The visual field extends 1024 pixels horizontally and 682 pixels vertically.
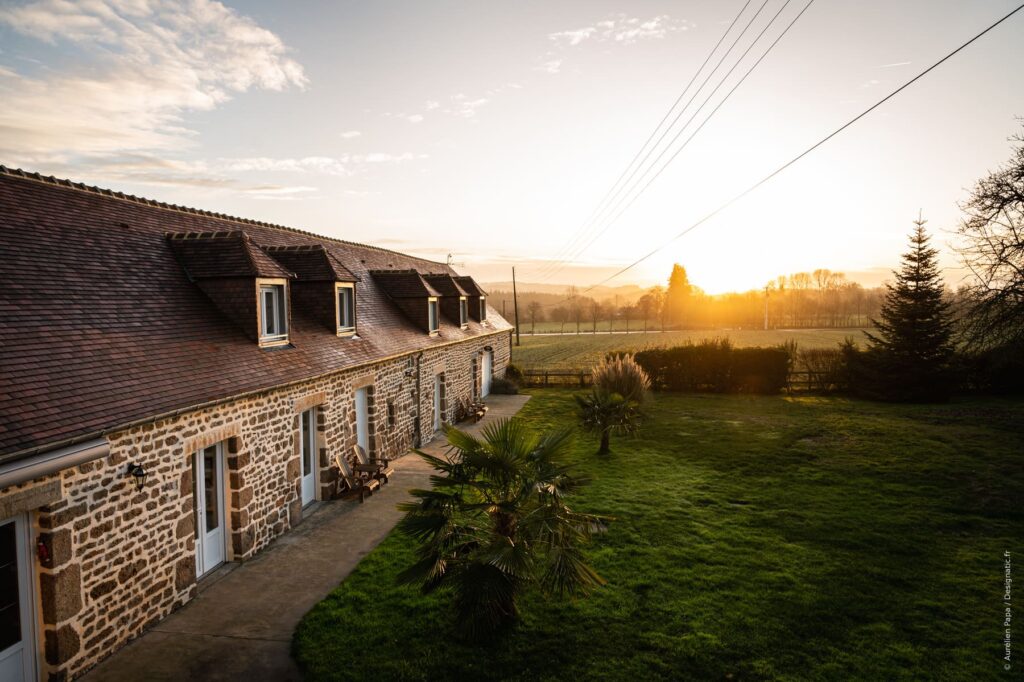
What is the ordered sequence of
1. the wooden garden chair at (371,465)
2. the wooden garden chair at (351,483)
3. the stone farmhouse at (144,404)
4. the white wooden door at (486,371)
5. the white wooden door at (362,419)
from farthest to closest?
the white wooden door at (486,371)
the white wooden door at (362,419)
the wooden garden chair at (371,465)
the wooden garden chair at (351,483)
the stone farmhouse at (144,404)

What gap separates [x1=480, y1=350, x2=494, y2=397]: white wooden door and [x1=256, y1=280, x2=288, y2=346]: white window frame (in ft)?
47.8

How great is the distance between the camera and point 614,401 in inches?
615

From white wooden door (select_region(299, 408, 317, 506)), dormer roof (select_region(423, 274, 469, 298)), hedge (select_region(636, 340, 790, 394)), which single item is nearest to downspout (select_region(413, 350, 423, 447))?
white wooden door (select_region(299, 408, 317, 506))

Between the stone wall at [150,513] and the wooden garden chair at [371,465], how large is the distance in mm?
991

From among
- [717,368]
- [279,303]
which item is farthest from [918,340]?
[279,303]

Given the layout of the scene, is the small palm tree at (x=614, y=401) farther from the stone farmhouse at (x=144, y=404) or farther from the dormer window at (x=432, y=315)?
the stone farmhouse at (x=144, y=404)

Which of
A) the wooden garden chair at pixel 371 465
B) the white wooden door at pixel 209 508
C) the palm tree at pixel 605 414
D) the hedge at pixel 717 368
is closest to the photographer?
the white wooden door at pixel 209 508

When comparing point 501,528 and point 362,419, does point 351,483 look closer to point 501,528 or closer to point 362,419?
point 362,419

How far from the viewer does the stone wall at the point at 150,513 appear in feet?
18.4

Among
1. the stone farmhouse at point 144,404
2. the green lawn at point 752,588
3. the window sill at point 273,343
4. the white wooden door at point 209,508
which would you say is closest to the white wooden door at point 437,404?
the stone farmhouse at point 144,404

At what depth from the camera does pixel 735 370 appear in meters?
26.5

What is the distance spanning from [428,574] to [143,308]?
6386 millimetres

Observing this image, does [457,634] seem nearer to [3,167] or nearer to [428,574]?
[428,574]

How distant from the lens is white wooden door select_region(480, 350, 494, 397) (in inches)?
1006
